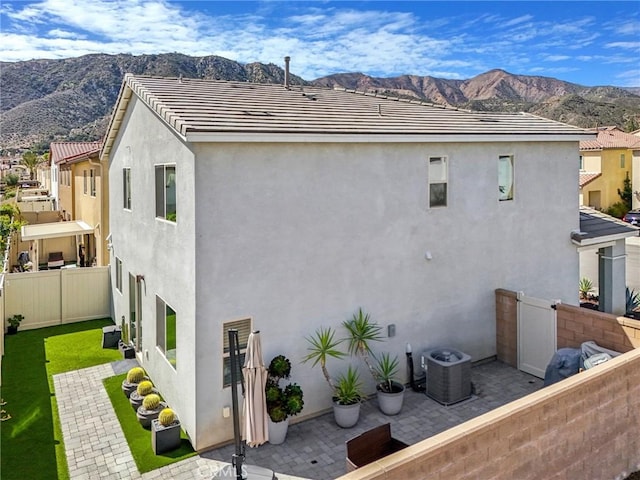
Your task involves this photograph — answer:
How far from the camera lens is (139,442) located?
34.8 feet

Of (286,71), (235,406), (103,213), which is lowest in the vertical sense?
(235,406)

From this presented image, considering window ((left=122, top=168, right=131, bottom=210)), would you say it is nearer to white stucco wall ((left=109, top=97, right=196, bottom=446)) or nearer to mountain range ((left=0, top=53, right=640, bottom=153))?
white stucco wall ((left=109, top=97, right=196, bottom=446))

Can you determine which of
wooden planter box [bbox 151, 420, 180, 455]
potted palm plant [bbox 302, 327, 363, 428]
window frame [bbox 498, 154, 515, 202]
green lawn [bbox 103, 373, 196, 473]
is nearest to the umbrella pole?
green lawn [bbox 103, 373, 196, 473]

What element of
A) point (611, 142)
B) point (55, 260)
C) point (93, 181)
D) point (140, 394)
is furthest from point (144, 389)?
point (611, 142)

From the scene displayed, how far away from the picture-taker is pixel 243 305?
1046cm

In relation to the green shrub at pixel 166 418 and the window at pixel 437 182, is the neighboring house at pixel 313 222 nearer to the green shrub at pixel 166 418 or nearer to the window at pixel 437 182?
the window at pixel 437 182

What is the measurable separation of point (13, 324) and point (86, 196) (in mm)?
11354

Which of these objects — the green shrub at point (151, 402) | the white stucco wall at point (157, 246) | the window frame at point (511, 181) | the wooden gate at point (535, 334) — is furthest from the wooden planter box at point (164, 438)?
the window frame at point (511, 181)

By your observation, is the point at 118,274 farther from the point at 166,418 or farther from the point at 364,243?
the point at 364,243

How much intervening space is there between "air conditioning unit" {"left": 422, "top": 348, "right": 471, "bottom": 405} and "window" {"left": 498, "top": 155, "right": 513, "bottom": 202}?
5365 millimetres

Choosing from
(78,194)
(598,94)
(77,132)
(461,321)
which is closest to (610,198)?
(461,321)

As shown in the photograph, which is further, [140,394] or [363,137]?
[140,394]

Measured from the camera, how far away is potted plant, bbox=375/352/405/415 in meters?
11.5

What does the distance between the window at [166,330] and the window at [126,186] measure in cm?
506
